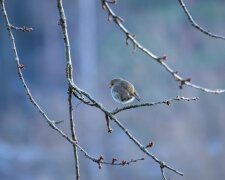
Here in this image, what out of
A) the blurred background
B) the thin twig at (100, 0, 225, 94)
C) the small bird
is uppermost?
the blurred background

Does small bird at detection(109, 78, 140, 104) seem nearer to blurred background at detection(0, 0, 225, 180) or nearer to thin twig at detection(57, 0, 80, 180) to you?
thin twig at detection(57, 0, 80, 180)

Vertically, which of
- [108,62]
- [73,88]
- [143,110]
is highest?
[108,62]

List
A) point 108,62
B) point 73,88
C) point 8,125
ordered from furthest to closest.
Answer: point 108,62
point 8,125
point 73,88

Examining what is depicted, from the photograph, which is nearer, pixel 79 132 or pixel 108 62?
pixel 79 132

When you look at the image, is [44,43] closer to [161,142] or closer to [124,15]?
[124,15]

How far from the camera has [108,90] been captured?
822 inches

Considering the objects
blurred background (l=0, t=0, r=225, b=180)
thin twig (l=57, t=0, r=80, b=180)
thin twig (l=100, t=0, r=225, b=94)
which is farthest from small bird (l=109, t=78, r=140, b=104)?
blurred background (l=0, t=0, r=225, b=180)

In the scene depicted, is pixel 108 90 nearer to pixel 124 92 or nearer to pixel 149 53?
pixel 124 92

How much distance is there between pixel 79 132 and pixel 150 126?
5.94ft

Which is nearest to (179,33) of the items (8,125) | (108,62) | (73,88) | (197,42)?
(197,42)

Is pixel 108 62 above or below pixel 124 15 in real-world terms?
below

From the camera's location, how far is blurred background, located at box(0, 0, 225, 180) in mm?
19109

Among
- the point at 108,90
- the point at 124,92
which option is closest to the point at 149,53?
the point at 124,92

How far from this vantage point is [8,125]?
21.1 m
